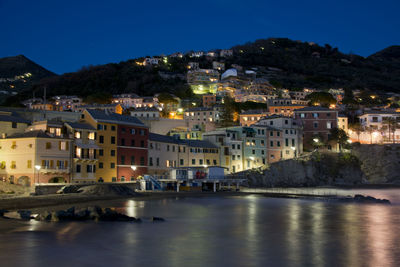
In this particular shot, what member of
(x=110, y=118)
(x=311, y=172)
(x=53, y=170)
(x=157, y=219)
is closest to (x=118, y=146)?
(x=110, y=118)

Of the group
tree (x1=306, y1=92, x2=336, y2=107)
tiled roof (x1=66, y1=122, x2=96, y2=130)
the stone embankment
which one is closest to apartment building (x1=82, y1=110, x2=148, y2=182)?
tiled roof (x1=66, y1=122, x2=96, y2=130)

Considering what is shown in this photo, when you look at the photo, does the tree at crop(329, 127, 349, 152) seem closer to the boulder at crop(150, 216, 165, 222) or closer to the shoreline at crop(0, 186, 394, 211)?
the shoreline at crop(0, 186, 394, 211)

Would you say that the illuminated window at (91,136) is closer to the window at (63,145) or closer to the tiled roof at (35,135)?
the window at (63,145)

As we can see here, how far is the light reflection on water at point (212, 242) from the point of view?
20094mm

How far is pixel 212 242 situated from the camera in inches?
990

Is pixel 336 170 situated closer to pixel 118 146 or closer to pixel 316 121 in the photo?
pixel 316 121

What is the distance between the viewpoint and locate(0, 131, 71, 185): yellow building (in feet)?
175

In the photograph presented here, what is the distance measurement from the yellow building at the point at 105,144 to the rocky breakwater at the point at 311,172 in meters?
25.4

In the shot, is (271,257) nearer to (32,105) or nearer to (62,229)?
(62,229)

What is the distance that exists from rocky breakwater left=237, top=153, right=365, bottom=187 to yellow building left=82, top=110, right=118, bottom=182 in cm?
2541

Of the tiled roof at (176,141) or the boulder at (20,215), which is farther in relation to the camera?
the tiled roof at (176,141)

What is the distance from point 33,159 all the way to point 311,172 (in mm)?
55586

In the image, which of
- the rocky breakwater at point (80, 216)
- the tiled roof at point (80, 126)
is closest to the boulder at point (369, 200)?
the rocky breakwater at point (80, 216)

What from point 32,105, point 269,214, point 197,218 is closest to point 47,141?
point 197,218
